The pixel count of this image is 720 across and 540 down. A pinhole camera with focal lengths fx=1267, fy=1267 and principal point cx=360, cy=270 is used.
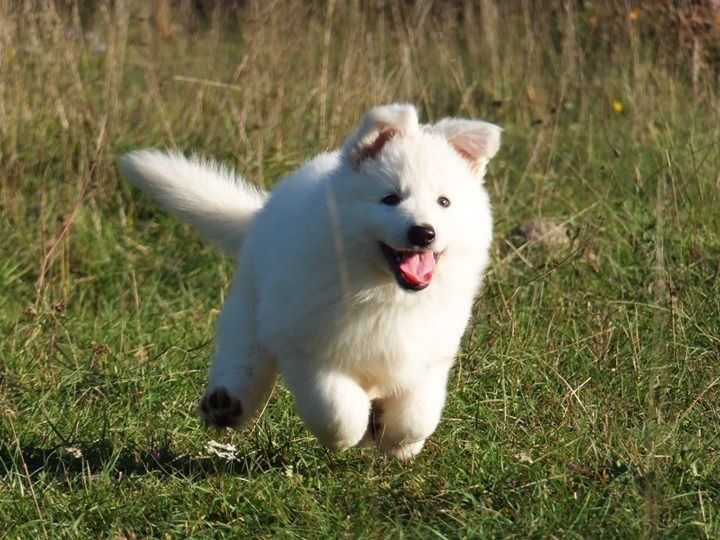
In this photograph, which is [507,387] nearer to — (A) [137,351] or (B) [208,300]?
(A) [137,351]

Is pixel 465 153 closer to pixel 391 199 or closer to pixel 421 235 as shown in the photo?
pixel 391 199

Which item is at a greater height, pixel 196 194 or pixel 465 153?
pixel 465 153

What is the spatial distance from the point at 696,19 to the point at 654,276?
2.20 metres

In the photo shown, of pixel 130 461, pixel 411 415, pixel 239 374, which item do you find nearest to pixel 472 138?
pixel 411 415

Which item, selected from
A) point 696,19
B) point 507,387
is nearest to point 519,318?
point 507,387

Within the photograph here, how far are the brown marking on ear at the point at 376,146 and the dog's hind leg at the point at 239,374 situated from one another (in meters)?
0.63

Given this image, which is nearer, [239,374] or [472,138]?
[472,138]

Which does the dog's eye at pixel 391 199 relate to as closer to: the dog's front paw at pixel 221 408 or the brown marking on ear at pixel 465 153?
the brown marking on ear at pixel 465 153

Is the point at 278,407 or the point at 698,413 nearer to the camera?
the point at 698,413

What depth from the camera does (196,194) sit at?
4.30 meters

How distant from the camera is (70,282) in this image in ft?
18.3

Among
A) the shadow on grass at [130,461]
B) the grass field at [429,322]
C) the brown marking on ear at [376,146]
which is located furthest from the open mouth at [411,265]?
the shadow on grass at [130,461]

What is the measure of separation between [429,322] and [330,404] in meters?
0.36

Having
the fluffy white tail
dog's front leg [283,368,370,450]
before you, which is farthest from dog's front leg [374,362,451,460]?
the fluffy white tail
